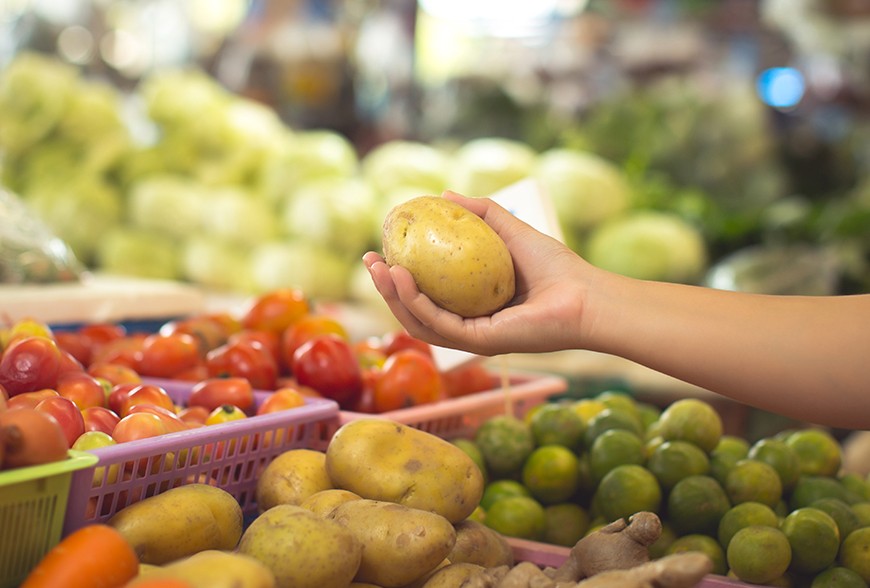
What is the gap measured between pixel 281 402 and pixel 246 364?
0.92ft

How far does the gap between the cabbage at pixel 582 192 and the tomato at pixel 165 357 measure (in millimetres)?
3033

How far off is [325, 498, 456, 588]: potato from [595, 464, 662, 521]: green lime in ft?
1.61

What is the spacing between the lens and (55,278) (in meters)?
3.72

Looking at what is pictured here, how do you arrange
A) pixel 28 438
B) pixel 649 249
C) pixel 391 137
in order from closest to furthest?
pixel 28 438 < pixel 649 249 < pixel 391 137

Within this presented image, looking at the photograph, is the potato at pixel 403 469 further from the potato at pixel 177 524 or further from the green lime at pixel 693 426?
the green lime at pixel 693 426

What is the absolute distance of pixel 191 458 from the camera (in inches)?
72.7

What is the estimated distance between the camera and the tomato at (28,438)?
1340 millimetres

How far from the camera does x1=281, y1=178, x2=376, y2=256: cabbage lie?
5031mm

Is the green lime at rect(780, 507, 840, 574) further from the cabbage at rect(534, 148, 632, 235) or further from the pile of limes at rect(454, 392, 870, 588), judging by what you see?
the cabbage at rect(534, 148, 632, 235)

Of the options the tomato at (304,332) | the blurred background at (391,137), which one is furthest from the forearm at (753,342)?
the blurred background at (391,137)

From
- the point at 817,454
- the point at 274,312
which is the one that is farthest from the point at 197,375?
the point at 817,454

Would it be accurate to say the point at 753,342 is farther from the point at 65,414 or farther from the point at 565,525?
the point at 65,414

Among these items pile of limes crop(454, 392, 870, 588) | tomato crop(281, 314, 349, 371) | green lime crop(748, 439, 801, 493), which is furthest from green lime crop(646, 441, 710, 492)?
tomato crop(281, 314, 349, 371)

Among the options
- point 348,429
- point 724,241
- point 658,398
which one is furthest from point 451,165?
point 348,429
